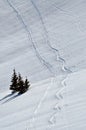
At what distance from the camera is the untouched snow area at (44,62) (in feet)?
27.9

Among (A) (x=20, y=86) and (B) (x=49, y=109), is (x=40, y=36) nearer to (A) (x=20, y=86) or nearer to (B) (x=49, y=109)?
(A) (x=20, y=86)

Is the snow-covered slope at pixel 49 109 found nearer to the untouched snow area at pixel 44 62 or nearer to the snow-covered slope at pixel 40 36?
the untouched snow area at pixel 44 62

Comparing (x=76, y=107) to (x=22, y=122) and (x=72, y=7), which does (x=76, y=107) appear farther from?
(x=72, y=7)

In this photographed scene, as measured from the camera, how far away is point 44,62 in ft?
71.9

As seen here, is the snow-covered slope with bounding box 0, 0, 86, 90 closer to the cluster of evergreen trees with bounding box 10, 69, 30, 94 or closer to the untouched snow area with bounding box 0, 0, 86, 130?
the untouched snow area with bounding box 0, 0, 86, 130

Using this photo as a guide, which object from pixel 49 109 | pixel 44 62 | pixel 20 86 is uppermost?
pixel 49 109

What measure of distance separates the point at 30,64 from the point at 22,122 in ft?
45.0

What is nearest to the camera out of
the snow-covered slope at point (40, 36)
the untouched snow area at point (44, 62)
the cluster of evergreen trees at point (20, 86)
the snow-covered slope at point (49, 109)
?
the snow-covered slope at point (49, 109)

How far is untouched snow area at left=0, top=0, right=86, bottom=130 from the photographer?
8.49 meters

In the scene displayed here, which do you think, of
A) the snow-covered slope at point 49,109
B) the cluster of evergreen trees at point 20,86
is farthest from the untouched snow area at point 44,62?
the cluster of evergreen trees at point 20,86

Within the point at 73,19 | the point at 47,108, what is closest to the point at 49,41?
A: the point at 73,19

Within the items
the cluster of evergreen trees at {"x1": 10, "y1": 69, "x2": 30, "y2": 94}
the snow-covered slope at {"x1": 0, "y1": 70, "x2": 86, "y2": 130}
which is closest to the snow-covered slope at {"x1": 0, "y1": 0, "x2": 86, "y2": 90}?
the cluster of evergreen trees at {"x1": 10, "y1": 69, "x2": 30, "y2": 94}

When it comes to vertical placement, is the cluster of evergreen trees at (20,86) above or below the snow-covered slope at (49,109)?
below

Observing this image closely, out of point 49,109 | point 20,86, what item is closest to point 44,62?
point 20,86
